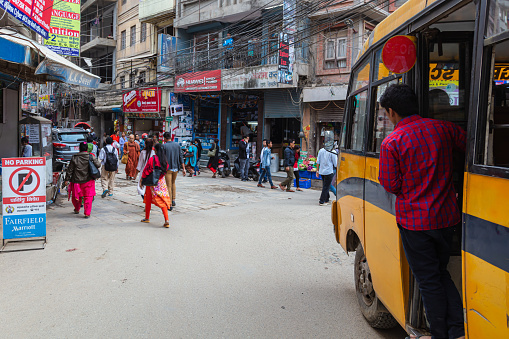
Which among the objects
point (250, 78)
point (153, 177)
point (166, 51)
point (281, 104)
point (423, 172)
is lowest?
point (153, 177)

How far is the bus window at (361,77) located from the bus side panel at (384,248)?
32.6 inches

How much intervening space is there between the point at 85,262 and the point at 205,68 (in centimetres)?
1761

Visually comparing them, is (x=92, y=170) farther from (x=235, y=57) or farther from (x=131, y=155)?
(x=235, y=57)

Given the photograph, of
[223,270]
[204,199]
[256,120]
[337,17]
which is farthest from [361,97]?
[256,120]

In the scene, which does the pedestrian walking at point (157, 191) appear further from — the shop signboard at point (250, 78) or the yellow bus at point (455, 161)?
the shop signboard at point (250, 78)

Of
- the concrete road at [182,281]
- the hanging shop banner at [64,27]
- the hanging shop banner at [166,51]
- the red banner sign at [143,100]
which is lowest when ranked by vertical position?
the concrete road at [182,281]

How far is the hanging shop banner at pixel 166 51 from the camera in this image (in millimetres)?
23781

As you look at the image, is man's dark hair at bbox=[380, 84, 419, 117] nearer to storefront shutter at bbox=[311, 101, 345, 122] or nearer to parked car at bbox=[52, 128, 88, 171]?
storefront shutter at bbox=[311, 101, 345, 122]

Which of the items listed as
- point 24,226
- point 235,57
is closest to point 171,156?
point 24,226

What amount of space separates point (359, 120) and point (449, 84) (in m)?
1.15

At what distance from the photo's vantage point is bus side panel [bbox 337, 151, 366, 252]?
3.90 meters

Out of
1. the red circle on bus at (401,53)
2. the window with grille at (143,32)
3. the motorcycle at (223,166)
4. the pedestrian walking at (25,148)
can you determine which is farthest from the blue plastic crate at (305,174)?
the window with grille at (143,32)

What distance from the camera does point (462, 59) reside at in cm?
318

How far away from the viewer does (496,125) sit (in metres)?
2.17
